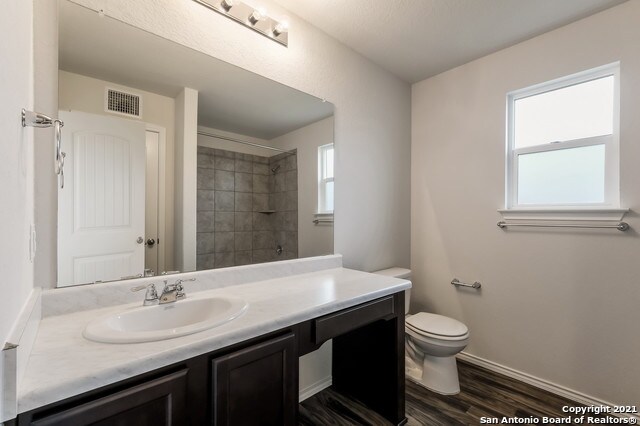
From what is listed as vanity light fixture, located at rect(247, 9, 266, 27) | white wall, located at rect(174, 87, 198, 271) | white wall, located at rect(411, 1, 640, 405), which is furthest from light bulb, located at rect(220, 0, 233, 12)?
white wall, located at rect(411, 1, 640, 405)

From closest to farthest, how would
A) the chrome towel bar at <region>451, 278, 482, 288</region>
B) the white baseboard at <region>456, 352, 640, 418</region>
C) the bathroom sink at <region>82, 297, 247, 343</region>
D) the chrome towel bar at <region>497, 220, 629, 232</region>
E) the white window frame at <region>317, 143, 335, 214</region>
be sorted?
the bathroom sink at <region>82, 297, 247, 343</region> → the chrome towel bar at <region>497, 220, 629, 232</region> → the white baseboard at <region>456, 352, 640, 418</region> → the white window frame at <region>317, 143, 335, 214</region> → the chrome towel bar at <region>451, 278, 482, 288</region>

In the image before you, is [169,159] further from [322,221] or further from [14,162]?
[322,221]

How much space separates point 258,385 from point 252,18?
1729 mm

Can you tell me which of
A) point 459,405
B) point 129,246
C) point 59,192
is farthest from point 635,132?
point 59,192

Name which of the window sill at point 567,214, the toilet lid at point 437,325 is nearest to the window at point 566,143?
the window sill at point 567,214

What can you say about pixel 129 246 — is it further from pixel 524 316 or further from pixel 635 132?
pixel 635 132

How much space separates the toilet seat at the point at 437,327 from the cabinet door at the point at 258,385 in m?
1.13

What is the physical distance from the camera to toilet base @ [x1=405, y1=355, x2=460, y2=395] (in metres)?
1.86

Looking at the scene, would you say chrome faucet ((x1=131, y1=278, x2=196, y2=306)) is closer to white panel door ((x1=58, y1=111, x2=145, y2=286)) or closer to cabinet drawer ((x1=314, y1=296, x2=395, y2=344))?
white panel door ((x1=58, y1=111, x2=145, y2=286))

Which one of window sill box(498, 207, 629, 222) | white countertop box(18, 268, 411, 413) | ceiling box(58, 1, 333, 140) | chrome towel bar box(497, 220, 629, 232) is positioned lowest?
white countertop box(18, 268, 411, 413)

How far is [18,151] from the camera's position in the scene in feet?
2.31

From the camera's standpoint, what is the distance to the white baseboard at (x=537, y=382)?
1.73 metres

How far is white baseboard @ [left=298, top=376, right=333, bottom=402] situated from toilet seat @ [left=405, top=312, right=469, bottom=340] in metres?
0.66

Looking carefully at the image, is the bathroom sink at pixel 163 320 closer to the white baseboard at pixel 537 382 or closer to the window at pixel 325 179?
the window at pixel 325 179
